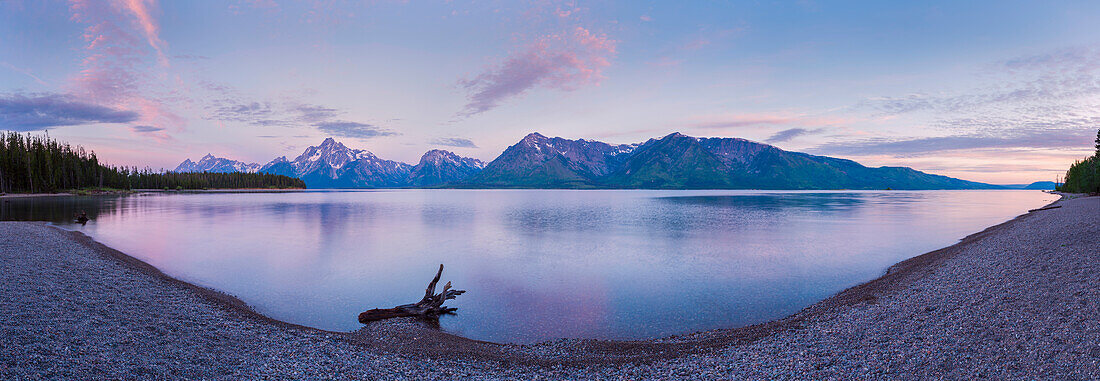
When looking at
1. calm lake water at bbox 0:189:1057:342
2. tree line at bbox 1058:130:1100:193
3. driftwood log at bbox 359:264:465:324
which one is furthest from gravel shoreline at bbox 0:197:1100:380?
tree line at bbox 1058:130:1100:193

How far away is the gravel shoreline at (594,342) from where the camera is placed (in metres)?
10.6

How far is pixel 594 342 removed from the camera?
15688 mm

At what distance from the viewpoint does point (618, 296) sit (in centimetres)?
2367

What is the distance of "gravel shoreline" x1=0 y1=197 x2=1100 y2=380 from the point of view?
34.8ft

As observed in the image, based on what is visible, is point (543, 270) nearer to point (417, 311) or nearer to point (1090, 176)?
point (417, 311)

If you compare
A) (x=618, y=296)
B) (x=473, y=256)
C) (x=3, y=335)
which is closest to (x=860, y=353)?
(x=618, y=296)

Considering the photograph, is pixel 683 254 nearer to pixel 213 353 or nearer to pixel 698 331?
pixel 698 331

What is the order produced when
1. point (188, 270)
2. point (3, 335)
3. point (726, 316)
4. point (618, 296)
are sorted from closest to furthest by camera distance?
point (3, 335), point (726, 316), point (618, 296), point (188, 270)

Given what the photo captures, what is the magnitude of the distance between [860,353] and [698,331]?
20.8ft

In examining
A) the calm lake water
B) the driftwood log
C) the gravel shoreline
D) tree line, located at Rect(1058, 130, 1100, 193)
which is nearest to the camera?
the gravel shoreline

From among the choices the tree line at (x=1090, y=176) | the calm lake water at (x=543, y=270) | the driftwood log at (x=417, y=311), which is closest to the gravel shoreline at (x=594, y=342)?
the driftwood log at (x=417, y=311)

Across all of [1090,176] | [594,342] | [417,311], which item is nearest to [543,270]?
[417,311]

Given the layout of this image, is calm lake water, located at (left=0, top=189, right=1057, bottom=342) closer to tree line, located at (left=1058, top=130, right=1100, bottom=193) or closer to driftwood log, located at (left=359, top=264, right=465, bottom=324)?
driftwood log, located at (left=359, top=264, right=465, bottom=324)

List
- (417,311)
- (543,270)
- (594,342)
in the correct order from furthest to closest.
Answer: (543,270) < (417,311) < (594,342)
